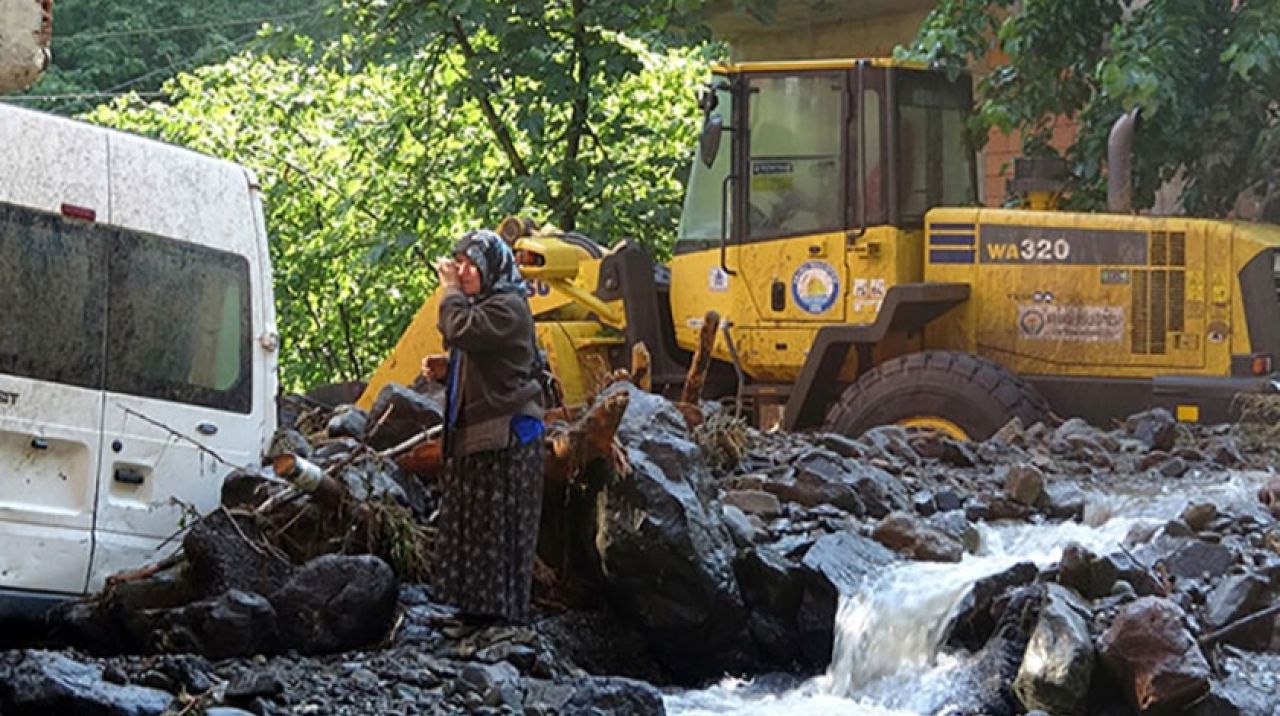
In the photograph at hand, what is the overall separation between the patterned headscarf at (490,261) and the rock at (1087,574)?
2.74 meters

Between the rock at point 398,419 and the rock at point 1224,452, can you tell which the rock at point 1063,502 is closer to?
the rock at point 1224,452

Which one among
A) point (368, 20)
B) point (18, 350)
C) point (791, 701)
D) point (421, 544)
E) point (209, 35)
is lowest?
point (791, 701)

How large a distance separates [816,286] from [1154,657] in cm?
613

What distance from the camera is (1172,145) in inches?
626

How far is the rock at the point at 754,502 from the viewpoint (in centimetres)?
1069

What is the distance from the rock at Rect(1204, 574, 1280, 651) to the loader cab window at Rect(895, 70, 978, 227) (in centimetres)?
514

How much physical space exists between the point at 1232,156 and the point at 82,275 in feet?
33.6

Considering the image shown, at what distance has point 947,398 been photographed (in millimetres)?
13297

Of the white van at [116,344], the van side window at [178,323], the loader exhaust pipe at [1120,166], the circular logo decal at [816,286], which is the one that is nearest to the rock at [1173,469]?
the loader exhaust pipe at [1120,166]

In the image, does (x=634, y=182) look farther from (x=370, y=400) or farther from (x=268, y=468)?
(x=268, y=468)

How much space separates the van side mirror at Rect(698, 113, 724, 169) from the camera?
13.6 m

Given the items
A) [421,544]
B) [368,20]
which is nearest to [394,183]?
[368,20]

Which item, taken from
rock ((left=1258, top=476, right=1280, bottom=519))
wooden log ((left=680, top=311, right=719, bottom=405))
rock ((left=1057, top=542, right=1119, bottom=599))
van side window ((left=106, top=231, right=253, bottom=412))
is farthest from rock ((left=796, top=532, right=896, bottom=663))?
wooden log ((left=680, top=311, right=719, bottom=405))

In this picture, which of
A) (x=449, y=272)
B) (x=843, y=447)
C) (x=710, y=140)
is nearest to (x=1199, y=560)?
(x=843, y=447)
